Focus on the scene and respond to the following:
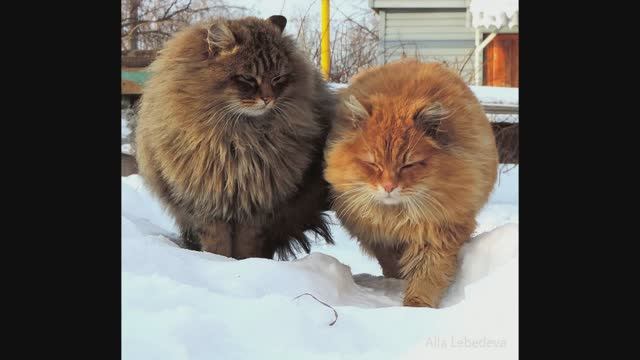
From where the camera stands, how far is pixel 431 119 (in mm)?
2645

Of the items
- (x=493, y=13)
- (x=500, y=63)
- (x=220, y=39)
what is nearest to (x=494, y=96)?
(x=500, y=63)

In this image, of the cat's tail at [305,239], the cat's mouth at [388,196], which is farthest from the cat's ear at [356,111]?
the cat's tail at [305,239]

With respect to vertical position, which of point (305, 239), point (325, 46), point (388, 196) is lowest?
point (305, 239)

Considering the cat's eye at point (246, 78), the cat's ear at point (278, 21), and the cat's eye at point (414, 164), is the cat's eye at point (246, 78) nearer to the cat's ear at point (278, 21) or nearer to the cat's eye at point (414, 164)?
the cat's ear at point (278, 21)

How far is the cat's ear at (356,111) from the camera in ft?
8.89

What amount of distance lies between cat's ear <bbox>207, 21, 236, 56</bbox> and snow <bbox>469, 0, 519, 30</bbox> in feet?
4.33

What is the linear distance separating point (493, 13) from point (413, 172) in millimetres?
1396

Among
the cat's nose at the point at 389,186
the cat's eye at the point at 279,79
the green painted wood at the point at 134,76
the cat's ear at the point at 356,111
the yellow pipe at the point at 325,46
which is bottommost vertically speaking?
the cat's nose at the point at 389,186

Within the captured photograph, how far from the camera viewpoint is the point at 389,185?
2498 mm

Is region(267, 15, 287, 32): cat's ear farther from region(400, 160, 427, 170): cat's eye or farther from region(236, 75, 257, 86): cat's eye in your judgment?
region(400, 160, 427, 170): cat's eye

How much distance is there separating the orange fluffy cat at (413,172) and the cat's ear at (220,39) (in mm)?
577

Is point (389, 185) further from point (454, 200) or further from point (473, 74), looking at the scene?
point (473, 74)

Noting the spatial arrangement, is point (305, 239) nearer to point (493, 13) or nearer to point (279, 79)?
point (279, 79)
